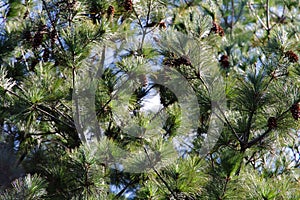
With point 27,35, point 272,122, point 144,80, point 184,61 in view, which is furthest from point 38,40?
point 272,122

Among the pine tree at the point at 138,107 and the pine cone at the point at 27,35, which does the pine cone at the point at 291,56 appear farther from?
the pine cone at the point at 27,35

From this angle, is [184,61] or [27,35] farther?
[27,35]

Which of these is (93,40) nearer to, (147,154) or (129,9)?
(129,9)

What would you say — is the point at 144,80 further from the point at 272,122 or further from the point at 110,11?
the point at 272,122

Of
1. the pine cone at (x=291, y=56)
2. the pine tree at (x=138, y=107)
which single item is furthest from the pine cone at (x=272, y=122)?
the pine cone at (x=291, y=56)

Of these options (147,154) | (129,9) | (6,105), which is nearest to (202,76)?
(147,154)

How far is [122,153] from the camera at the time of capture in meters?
2.83

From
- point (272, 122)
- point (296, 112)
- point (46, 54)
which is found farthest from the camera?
point (46, 54)

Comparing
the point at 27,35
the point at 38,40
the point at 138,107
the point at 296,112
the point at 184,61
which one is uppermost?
the point at 27,35

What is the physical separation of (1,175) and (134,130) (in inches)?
33.9

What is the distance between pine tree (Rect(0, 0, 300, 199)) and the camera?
2.58m

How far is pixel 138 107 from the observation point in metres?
3.15

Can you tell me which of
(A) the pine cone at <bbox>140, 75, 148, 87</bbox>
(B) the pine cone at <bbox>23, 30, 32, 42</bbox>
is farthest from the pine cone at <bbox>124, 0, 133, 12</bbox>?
(B) the pine cone at <bbox>23, 30, 32, 42</bbox>

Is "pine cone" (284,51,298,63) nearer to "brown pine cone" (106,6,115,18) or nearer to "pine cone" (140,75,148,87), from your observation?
"pine cone" (140,75,148,87)
